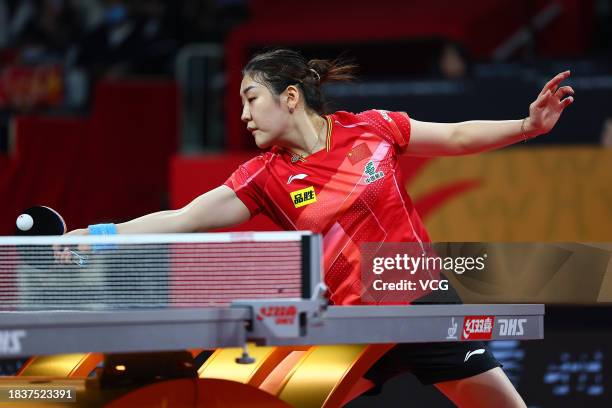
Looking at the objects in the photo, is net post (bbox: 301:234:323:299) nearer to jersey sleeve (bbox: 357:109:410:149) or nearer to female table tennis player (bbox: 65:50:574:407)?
female table tennis player (bbox: 65:50:574:407)

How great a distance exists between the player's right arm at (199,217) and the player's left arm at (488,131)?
A: 0.66 meters

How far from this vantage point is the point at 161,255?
3332mm

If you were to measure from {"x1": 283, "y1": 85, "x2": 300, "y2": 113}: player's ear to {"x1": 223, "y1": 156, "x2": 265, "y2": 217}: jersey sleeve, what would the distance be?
0.75 feet

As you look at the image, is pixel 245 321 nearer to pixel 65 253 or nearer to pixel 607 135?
pixel 65 253

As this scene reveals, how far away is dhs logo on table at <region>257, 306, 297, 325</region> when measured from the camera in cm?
300

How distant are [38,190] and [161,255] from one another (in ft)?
22.8

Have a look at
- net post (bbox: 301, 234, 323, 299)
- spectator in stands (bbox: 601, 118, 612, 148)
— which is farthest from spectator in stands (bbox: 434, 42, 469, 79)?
net post (bbox: 301, 234, 323, 299)

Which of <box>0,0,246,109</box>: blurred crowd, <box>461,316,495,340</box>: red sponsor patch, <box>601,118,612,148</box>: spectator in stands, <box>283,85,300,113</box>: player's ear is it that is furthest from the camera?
<box>0,0,246,109</box>: blurred crowd

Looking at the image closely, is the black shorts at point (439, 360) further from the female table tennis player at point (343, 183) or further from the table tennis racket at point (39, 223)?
the table tennis racket at point (39, 223)

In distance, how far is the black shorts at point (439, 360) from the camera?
12.8 ft

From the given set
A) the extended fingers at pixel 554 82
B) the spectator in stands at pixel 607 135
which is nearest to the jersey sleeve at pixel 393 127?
the extended fingers at pixel 554 82

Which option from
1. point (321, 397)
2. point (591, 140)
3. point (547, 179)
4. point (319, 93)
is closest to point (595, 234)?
point (547, 179)

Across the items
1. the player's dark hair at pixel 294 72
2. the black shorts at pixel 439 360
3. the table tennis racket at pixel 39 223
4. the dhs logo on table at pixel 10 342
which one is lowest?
the black shorts at pixel 439 360

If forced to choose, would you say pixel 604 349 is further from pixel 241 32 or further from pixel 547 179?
pixel 241 32
